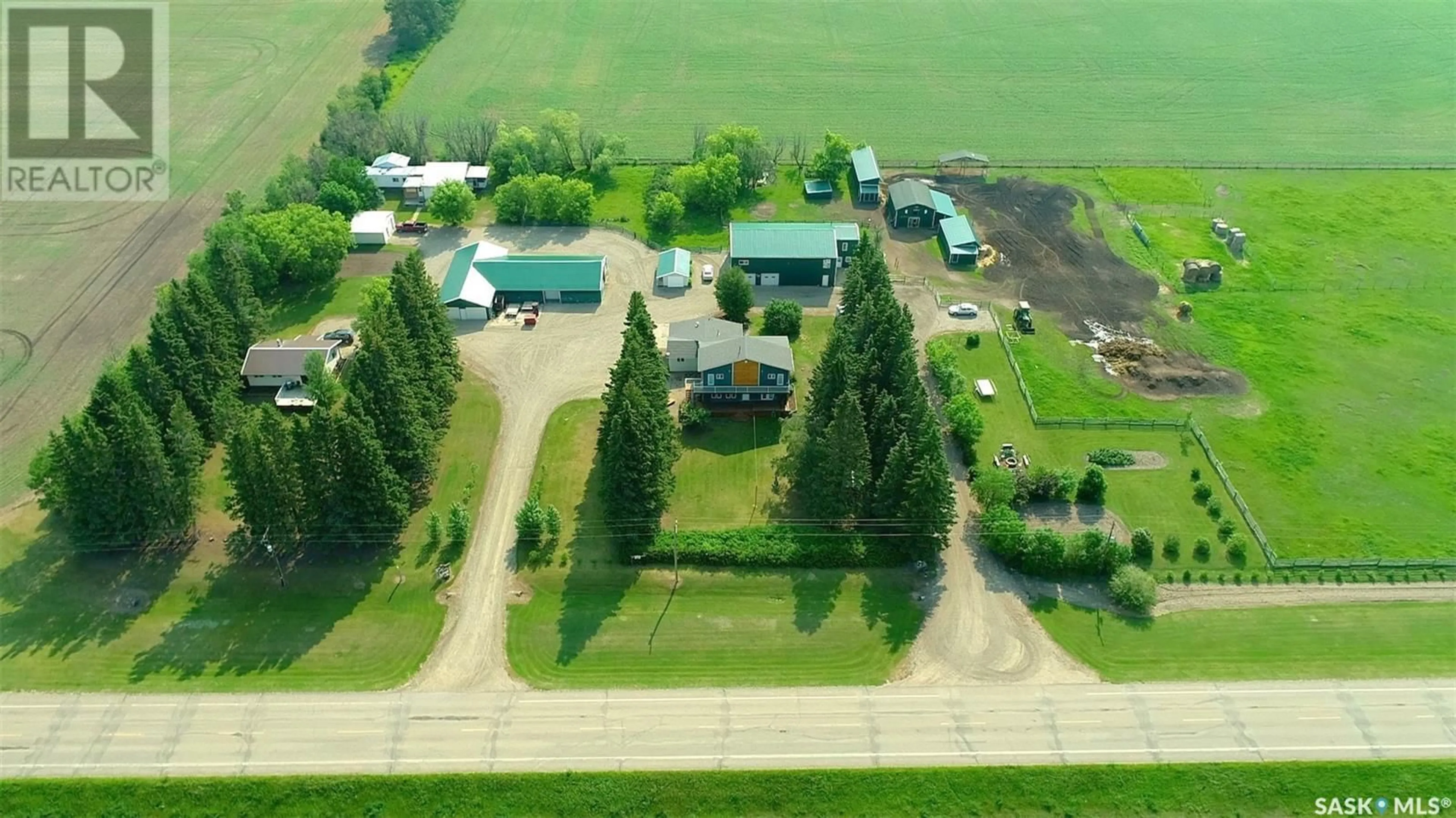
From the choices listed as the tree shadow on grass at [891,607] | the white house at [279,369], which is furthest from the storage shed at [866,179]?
the white house at [279,369]

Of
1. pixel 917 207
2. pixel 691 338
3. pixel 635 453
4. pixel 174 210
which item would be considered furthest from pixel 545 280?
pixel 174 210

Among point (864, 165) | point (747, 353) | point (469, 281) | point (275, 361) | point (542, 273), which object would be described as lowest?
point (275, 361)

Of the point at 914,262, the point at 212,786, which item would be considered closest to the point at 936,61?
the point at 914,262

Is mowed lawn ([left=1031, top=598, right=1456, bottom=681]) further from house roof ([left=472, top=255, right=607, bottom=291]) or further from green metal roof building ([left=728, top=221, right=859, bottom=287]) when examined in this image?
house roof ([left=472, top=255, right=607, bottom=291])

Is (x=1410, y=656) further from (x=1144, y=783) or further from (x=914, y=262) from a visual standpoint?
(x=914, y=262)

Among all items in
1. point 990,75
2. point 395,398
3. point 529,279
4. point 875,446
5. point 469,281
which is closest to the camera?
point 395,398

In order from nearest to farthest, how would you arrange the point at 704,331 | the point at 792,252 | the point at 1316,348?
the point at 704,331, the point at 1316,348, the point at 792,252

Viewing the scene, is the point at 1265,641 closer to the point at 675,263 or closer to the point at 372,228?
the point at 675,263
